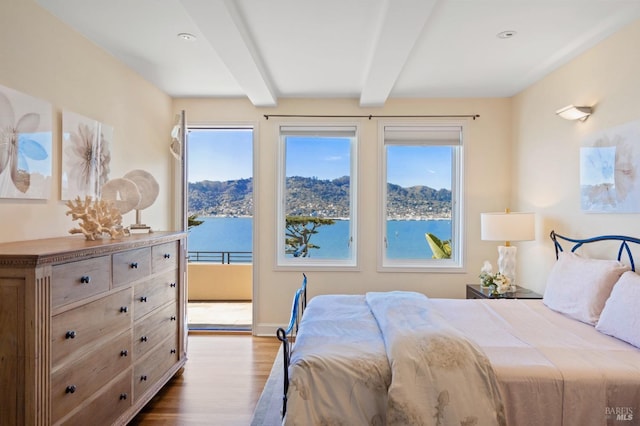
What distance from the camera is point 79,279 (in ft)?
5.80

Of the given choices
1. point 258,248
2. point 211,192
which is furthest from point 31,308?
point 211,192

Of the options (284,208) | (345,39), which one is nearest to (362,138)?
(284,208)

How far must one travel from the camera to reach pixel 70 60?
247 cm

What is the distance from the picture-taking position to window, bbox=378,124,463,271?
162 inches

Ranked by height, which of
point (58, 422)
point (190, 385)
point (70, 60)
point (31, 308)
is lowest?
point (190, 385)

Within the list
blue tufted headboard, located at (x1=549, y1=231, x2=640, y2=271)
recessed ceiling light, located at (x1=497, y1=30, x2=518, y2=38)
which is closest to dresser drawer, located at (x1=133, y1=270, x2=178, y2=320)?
recessed ceiling light, located at (x1=497, y1=30, x2=518, y2=38)

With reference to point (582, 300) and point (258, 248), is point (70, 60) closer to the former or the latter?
point (258, 248)

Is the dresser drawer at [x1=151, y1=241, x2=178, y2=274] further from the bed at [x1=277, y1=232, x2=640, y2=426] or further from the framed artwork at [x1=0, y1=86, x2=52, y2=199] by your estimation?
the bed at [x1=277, y1=232, x2=640, y2=426]

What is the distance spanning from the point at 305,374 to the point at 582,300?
76.5 inches

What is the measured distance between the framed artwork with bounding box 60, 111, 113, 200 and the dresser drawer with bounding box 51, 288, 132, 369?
2.96 ft

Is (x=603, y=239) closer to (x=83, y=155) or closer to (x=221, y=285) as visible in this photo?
(x=83, y=155)

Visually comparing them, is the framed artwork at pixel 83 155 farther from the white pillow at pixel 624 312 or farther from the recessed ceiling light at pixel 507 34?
the white pillow at pixel 624 312

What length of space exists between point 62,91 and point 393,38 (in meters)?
2.26

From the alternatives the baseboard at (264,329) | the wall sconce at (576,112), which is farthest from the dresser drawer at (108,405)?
the wall sconce at (576,112)
